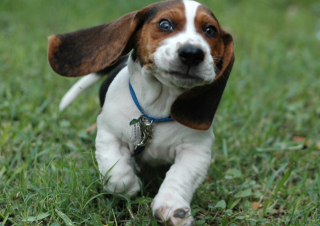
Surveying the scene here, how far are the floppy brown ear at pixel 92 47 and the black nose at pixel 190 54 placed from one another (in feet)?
1.67

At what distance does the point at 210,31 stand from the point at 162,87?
19.1 inches

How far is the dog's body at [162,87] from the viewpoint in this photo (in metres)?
2.48

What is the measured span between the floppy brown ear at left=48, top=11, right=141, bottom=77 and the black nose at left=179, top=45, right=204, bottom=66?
510 millimetres

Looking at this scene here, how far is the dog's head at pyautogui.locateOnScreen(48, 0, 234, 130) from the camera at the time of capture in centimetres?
240

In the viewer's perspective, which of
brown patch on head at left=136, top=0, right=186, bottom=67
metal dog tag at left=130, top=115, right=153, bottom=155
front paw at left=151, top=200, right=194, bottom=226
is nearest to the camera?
front paw at left=151, top=200, right=194, bottom=226

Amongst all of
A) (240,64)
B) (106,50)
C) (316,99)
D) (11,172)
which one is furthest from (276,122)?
(11,172)

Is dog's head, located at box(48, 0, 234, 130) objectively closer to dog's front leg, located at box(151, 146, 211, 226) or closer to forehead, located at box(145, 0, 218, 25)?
forehead, located at box(145, 0, 218, 25)

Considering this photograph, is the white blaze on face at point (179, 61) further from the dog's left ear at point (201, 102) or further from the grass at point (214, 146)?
the grass at point (214, 146)

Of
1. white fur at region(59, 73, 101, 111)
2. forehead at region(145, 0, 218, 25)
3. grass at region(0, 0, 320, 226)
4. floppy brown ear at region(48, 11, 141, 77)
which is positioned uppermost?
forehead at region(145, 0, 218, 25)

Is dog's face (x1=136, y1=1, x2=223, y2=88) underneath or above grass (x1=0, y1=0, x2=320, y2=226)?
above

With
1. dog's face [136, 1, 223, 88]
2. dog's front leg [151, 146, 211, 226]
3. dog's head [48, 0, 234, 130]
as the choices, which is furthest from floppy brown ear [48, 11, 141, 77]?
dog's front leg [151, 146, 211, 226]

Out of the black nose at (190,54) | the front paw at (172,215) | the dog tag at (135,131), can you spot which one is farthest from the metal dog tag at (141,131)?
the black nose at (190,54)

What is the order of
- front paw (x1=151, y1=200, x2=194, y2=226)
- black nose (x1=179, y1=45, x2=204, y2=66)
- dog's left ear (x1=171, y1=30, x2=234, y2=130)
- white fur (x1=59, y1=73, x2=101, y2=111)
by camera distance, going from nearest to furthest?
black nose (x1=179, y1=45, x2=204, y2=66) < front paw (x1=151, y1=200, x2=194, y2=226) < dog's left ear (x1=171, y1=30, x2=234, y2=130) < white fur (x1=59, y1=73, x2=101, y2=111)

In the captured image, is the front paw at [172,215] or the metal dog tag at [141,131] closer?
the front paw at [172,215]
